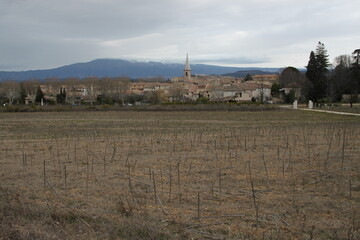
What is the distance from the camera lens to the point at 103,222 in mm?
5816

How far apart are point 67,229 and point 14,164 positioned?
618cm

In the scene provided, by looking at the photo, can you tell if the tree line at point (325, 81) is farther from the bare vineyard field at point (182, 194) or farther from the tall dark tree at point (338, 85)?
the bare vineyard field at point (182, 194)

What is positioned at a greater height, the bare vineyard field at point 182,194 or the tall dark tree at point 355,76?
the tall dark tree at point 355,76

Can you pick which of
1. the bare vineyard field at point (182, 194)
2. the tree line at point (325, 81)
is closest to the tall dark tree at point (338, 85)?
the tree line at point (325, 81)

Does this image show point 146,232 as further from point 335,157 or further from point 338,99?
point 338,99

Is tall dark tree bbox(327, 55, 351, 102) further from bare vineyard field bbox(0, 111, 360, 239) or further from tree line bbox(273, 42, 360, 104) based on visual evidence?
bare vineyard field bbox(0, 111, 360, 239)

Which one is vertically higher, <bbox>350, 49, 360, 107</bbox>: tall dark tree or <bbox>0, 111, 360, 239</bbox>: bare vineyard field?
<bbox>350, 49, 360, 107</bbox>: tall dark tree

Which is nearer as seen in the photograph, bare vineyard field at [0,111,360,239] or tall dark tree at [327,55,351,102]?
bare vineyard field at [0,111,360,239]

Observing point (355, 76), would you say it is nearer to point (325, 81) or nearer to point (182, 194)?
point (325, 81)

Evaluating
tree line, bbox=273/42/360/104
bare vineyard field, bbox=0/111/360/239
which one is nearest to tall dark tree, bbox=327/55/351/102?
tree line, bbox=273/42/360/104

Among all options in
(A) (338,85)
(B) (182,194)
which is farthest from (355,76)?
(B) (182,194)

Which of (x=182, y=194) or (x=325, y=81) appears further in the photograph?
(x=325, y=81)

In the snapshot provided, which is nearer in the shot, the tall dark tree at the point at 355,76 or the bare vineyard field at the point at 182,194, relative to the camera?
the bare vineyard field at the point at 182,194

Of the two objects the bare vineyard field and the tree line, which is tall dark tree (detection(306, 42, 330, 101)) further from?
the bare vineyard field
